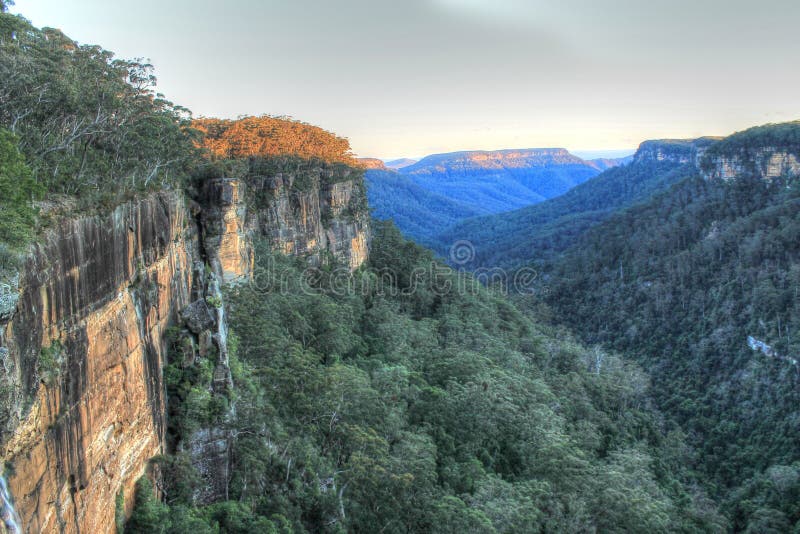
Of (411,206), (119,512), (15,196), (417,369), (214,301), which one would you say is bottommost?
(417,369)

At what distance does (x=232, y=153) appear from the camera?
36.8 metres

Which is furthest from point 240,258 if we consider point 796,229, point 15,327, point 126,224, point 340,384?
point 796,229

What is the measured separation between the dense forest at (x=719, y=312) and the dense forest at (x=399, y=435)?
3.35 metres

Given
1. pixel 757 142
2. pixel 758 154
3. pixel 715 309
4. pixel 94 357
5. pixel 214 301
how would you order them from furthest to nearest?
pixel 757 142 → pixel 758 154 → pixel 715 309 → pixel 214 301 → pixel 94 357

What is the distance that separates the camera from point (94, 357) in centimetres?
1099

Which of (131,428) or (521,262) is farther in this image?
(521,262)

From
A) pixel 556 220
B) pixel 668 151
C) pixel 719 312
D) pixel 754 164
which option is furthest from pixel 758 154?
pixel 668 151

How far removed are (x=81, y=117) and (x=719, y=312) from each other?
52.4m

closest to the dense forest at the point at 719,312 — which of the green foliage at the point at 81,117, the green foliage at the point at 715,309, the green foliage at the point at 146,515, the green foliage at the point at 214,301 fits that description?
the green foliage at the point at 715,309

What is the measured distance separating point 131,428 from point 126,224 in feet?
15.7

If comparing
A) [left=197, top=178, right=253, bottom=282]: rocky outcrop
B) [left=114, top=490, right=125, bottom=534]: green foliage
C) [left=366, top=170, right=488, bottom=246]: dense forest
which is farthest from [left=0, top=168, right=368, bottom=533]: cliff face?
[left=366, top=170, right=488, bottom=246]: dense forest

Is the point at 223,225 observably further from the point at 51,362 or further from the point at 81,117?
the point at 51,362

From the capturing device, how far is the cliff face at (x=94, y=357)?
8.47 m

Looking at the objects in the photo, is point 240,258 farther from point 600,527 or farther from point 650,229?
point 650,229
